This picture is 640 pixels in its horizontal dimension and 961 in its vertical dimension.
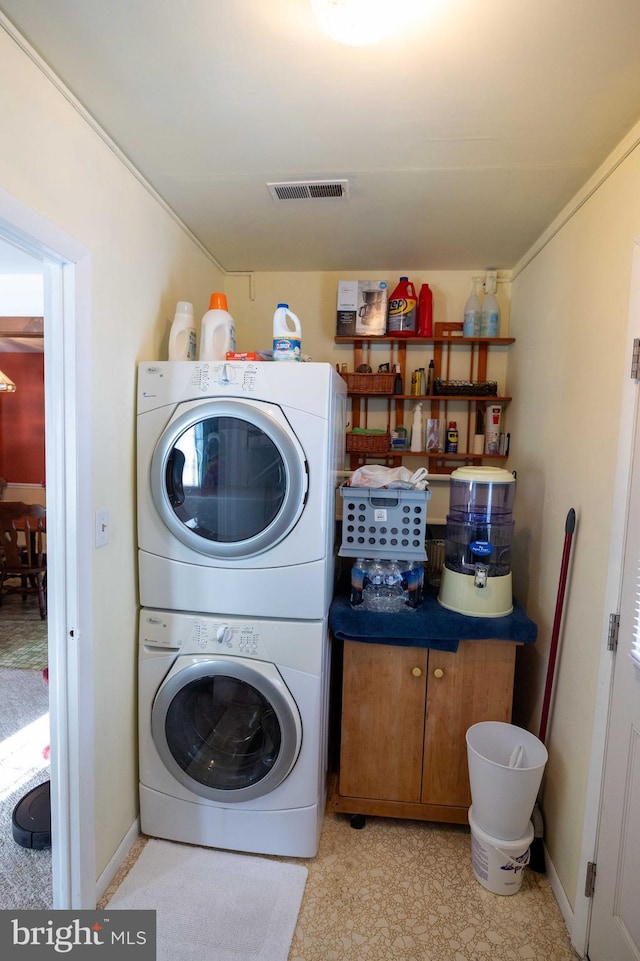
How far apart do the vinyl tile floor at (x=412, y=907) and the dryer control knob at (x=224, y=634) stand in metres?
0.87

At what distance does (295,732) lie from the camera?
1.62m

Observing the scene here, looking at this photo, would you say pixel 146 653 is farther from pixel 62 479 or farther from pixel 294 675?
pixel 62 479

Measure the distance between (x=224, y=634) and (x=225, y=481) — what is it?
1.75 ft

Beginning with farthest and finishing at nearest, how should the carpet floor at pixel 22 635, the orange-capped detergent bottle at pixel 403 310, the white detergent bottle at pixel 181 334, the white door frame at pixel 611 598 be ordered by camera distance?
the carpet floor at pixel 22 635, the orange-capped detergent bottle at pixel 403 310, the white detergent bottle at pixel 181 334, the white door frame at pixel 611 598

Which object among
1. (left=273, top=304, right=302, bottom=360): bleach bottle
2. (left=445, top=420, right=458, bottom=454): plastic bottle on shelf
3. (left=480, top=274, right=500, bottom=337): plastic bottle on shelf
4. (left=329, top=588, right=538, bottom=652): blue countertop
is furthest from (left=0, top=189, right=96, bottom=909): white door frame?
(left=480, top=274, right=500, bottom=337): plastic bottle on shelf

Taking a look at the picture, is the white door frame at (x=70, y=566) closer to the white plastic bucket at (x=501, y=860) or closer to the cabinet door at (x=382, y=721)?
the cabinet door at (x=382, y=721)

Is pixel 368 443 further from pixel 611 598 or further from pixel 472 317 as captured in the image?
pixel 611 598

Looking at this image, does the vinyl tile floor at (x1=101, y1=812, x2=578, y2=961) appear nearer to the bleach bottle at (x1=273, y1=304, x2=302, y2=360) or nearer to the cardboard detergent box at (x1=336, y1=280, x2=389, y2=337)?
the bleach bottle at (x1=273, y1=304, x2=302, y2=360)

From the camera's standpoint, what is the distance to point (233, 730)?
175cm

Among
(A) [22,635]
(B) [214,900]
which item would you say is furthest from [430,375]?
(A) [22,635]

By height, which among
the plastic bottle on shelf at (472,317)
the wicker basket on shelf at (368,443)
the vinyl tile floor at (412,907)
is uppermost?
the plastic bottle on shelf at (472,317)

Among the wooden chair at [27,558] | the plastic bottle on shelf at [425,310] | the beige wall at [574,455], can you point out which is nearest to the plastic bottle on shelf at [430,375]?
the plastic bottle on shelf at [425,310]

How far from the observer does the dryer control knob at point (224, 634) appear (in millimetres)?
1636

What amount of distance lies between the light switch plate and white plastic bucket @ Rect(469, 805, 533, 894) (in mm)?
1599
